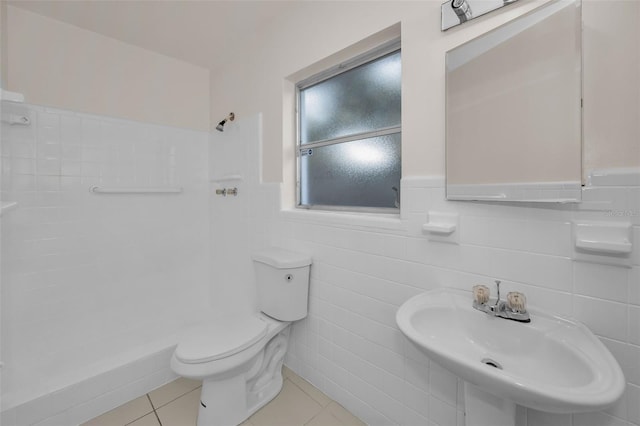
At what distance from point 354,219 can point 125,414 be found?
1667 millimetres

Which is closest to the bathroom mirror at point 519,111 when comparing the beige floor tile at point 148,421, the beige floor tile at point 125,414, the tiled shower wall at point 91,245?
the beige floor tile at point 148,421

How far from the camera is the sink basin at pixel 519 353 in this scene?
561 mm

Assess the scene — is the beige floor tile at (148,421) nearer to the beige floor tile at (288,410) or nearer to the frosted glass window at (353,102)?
the beige floor tile at (288,410)

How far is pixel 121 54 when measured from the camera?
6.40 feet

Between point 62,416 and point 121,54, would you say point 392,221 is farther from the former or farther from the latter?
point 121,54

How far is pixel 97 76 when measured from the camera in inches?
73.1

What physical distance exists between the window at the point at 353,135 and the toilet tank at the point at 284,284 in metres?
0.42

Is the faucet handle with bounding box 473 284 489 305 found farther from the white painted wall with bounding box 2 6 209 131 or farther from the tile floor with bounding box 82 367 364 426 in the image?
the white painted wall with bounding box 2 6 209 131

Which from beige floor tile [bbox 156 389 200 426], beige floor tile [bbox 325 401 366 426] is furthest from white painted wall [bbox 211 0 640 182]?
beige floor tile [bbox 156 389 200 426]

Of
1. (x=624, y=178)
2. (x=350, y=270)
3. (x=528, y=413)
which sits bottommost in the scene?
(x=528, y=413)

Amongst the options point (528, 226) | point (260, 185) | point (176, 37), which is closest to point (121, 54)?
point (176, 37)

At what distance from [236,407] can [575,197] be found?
1.68 metres

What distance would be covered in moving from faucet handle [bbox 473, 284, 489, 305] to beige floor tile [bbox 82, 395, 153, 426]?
1.80 meters

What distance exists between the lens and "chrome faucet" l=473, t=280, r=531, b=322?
0.85 meters
